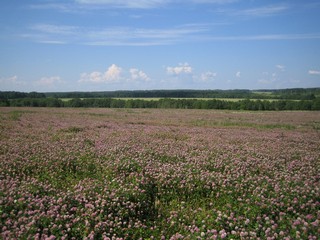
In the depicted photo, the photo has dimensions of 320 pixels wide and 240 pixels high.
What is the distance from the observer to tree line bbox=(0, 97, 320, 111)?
8856 centimetres

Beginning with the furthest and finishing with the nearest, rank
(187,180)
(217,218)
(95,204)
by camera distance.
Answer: (187,180) → (95,204) → (217,218)

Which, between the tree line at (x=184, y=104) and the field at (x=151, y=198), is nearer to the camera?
the field at (x=151, y=198)

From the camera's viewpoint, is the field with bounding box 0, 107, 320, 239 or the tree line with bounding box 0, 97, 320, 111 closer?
the field with bounding box 0, 107, 320, 239

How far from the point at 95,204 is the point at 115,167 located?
125 inches

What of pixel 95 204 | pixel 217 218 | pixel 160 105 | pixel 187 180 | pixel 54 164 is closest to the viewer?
pixel 217 218

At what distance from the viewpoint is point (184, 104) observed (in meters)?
100

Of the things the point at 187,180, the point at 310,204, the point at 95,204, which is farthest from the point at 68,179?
the point at 310,204

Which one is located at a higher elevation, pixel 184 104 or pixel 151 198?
pixel 184 104

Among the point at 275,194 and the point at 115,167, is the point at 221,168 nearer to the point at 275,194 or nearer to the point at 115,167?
the point at 275,194

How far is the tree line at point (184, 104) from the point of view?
8856 centimetres

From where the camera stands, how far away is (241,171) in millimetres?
9391

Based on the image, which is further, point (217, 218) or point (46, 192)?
point (46, 192)

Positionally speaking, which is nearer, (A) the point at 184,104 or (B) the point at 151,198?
(B) the point at 151,198

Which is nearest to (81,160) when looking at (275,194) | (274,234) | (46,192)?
(46,192)
